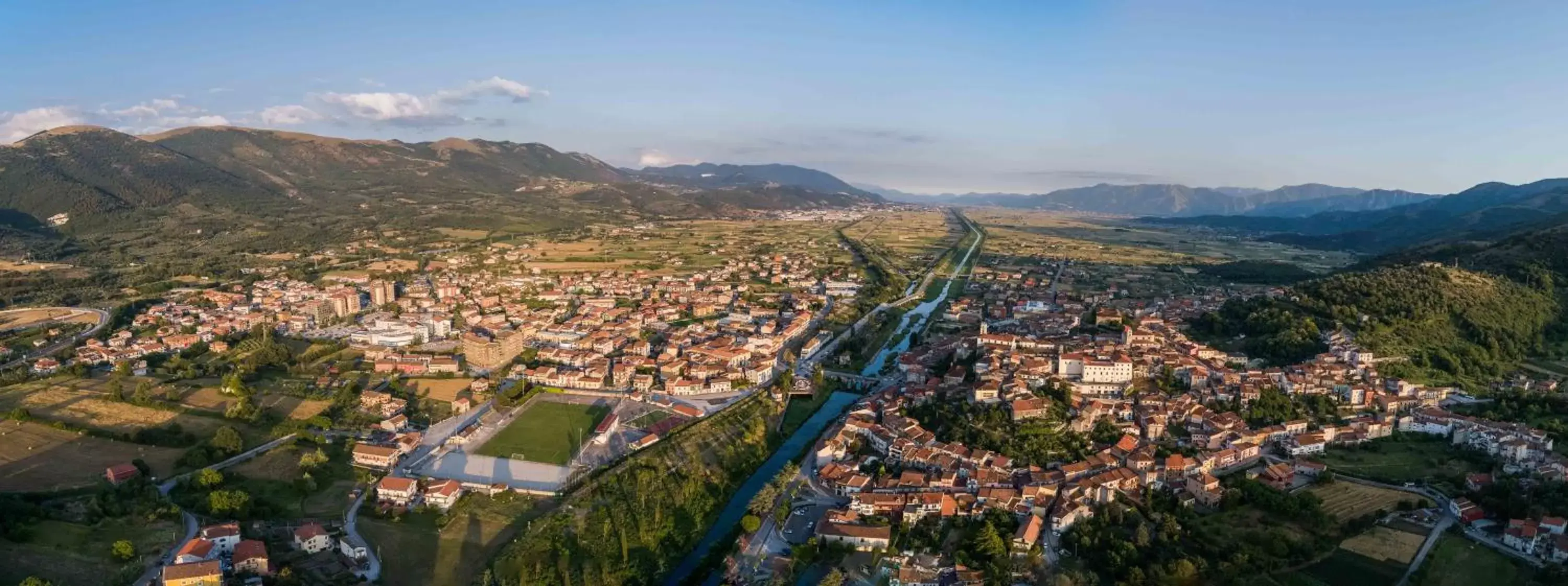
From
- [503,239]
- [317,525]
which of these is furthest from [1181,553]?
[503,239]

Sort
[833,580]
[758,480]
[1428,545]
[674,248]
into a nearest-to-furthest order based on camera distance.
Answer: [833,580]
[1428,545]
[758,480]
[674,248]

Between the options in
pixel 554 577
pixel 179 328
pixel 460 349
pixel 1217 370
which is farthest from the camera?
pixel 179 328

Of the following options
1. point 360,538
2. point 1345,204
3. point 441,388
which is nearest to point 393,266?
point 441,388

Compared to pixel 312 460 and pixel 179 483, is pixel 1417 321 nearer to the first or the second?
pixel 312 460

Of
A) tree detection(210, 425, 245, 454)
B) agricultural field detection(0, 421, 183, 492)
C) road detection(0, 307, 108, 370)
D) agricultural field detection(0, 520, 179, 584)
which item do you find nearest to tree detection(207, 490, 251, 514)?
agricultural field detection(0, 520, 179, 584)

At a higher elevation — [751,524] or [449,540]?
[751,524]

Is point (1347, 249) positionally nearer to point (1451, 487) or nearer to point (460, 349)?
point (1451, 487)

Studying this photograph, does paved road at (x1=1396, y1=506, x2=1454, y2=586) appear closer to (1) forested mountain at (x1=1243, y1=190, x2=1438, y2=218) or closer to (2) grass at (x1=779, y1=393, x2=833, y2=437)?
(2) grass at (x1=779, y1=393, x2=833, y2=437)
